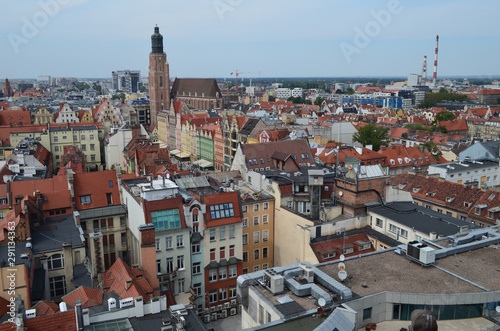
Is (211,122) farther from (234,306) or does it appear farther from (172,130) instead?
(234,306)

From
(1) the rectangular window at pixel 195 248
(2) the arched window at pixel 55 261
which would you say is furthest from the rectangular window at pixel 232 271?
(2) the arched window at pixel 55 261

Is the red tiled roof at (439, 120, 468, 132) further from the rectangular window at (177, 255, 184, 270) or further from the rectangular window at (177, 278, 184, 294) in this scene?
the rectangular window at (177, 278, 184, 294)

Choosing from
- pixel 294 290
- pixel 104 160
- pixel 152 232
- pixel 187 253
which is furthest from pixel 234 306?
pixel 104 160

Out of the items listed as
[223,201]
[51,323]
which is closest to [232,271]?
[223,201]

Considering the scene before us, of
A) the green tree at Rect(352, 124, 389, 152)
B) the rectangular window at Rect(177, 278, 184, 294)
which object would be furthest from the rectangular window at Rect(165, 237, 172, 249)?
the green tree at Rect(352, 124, 389, 152)

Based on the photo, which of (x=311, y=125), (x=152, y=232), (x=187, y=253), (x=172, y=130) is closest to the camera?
(x=152, y=232)
